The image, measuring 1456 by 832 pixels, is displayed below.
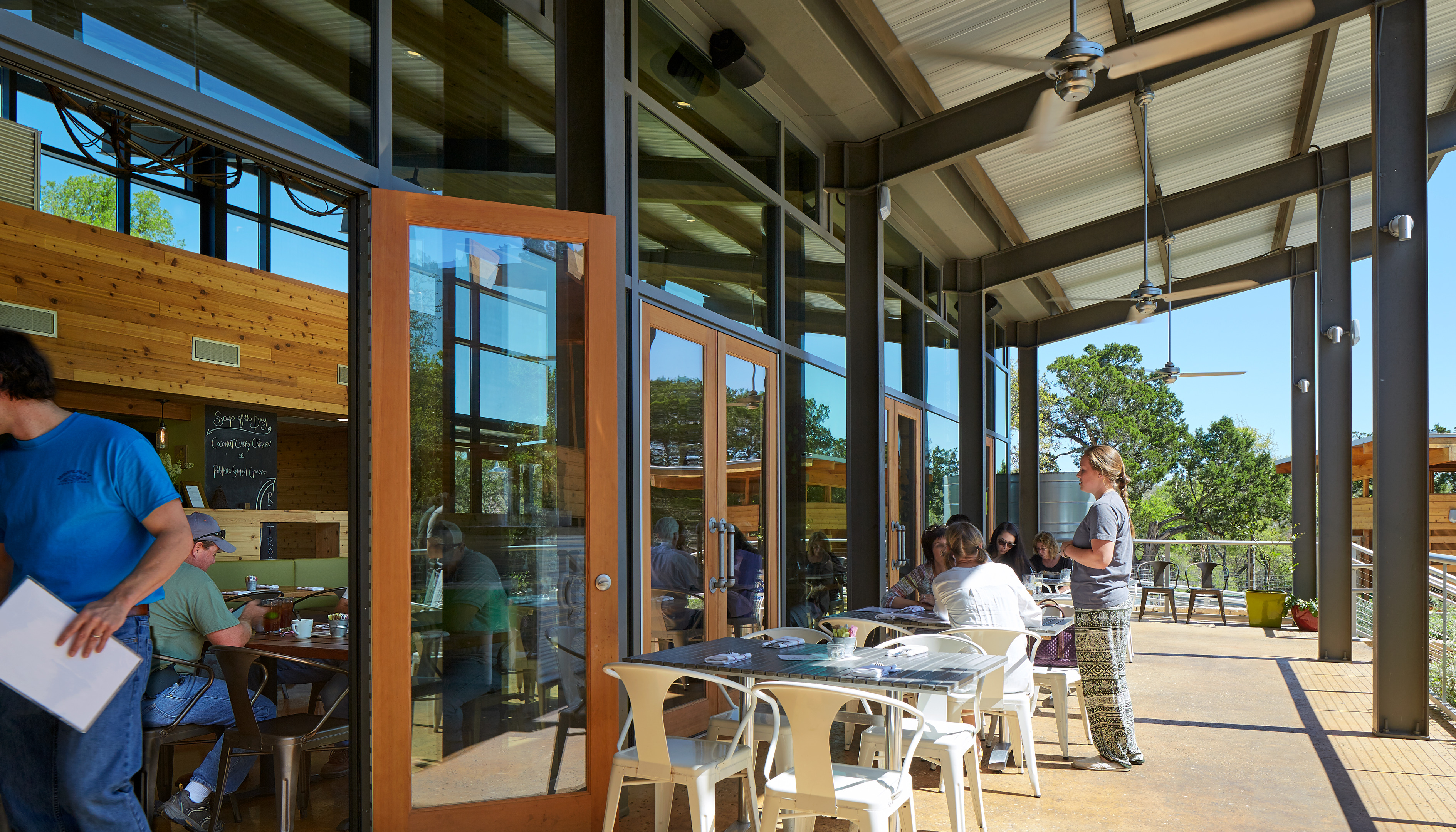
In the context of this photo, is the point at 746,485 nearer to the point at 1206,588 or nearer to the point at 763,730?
the point at 763,730

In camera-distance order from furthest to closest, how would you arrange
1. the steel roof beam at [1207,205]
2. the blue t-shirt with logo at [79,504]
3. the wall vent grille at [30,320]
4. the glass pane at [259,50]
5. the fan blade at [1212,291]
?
the fan blade at [1212,291]
the steel roof beam at [1207,205]
the wall vent grille at [30,320]
the glass pane at [259,50]
the blue t-shirt with logo at [79,504]

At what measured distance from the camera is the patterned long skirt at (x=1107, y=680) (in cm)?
486

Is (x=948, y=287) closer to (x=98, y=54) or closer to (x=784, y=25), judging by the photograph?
(x=784, y=25)

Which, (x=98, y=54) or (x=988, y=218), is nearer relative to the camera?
(x=98, y=54)

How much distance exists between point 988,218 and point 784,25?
5105 millimetres

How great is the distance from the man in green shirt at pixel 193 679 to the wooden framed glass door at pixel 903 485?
5802mm

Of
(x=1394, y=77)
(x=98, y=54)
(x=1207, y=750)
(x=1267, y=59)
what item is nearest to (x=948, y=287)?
(x=1267, y=59)

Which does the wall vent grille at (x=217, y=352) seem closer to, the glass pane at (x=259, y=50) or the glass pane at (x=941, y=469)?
the glass pane at (x=259, y=50)

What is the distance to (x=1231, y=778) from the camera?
477cm

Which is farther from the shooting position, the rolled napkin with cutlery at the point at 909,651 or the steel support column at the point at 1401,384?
the steel support column at the point at 1401,384

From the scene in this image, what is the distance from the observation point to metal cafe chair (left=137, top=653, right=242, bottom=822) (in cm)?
371

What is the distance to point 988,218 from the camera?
10.2 m

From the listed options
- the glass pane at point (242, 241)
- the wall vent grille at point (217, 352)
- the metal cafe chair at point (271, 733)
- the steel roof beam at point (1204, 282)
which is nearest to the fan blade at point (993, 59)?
the metal cafe chair at point (271, 733)

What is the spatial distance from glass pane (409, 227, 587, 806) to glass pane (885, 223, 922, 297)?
586 cm
